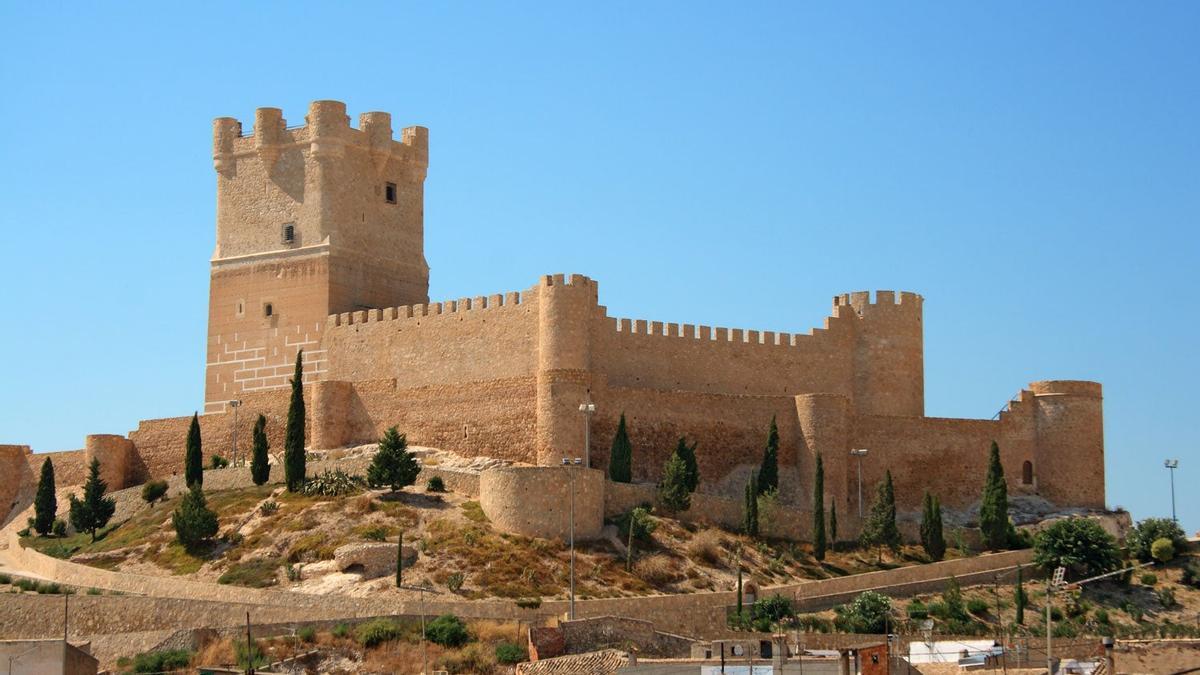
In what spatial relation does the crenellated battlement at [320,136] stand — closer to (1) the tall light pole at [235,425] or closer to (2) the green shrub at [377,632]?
(1) the tall light pole at [235,425]

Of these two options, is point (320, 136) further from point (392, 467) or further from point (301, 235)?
point (392, 467)

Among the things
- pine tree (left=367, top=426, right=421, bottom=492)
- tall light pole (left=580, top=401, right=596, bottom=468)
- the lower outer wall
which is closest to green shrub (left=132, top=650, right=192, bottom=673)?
the lower outer wall

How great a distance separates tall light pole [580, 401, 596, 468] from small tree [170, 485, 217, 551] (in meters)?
9.21

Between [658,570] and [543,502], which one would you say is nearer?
[658,570]

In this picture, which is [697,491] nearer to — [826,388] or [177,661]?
[826,388]

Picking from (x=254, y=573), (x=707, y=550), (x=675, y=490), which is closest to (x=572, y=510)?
(x=707, y=550)

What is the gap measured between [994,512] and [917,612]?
6824 millimetres

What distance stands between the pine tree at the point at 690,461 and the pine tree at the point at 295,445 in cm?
952

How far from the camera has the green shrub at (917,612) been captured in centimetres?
5394

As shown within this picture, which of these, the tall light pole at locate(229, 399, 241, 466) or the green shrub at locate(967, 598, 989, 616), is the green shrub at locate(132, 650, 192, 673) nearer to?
the tall light pole at locate(229, 399, 241, 466)

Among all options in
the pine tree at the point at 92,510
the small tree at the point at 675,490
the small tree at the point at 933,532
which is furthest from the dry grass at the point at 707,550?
the pine tree at the point at 92,510

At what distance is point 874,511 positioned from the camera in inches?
2343

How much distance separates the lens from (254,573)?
178 feet

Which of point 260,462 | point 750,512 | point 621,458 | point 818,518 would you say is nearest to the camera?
point 818,518
